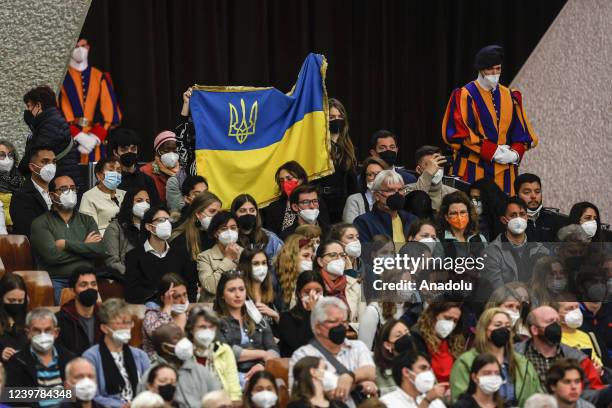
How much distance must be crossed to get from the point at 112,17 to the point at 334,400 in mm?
6805

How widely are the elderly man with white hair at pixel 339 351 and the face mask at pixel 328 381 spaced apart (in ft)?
0.09

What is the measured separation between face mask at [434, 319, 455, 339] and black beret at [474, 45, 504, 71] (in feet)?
12.0

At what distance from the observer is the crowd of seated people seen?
364 inches

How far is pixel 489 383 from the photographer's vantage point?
9.30 m

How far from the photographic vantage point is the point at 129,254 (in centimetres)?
1060

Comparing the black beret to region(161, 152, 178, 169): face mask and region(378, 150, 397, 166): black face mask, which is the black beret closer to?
region(378, 150, 397, 166): black face mask

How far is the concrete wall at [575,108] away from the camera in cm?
1477

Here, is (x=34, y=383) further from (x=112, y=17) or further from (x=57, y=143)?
(x=112, y=17)

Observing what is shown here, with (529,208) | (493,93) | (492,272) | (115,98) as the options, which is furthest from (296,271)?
(115,98)

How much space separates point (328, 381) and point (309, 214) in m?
2.32

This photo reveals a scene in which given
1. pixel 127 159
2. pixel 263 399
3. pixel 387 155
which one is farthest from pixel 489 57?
pixel 263 399

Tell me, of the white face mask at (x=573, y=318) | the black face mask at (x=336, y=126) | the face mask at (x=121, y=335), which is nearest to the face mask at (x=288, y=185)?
the black face mask at (x=336, y=126)

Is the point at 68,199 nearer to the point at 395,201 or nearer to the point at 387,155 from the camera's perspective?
the point at 395,201

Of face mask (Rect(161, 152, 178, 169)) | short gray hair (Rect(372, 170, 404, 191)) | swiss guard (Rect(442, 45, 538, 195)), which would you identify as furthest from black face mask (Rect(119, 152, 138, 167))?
swiss guard (Rect(442, 45, 538, 195))
